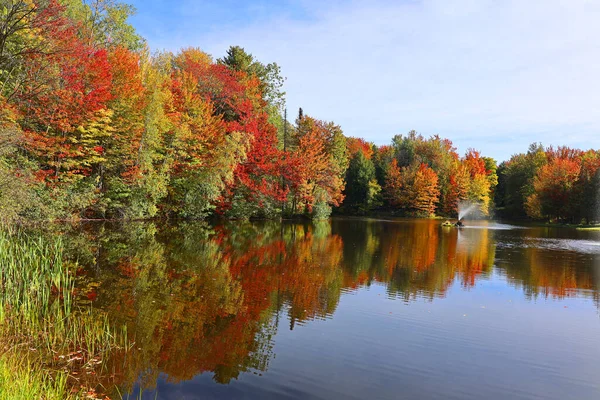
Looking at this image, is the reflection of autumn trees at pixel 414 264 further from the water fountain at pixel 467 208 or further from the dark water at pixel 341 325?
the water fountain at pixel 467 208

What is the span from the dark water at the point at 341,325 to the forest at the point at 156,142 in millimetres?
5982

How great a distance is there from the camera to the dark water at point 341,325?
20.2ft

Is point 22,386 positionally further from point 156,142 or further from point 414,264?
point 156,142

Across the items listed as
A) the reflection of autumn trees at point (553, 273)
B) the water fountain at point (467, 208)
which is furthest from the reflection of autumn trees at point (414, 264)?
the water fountain at point (467, 208)

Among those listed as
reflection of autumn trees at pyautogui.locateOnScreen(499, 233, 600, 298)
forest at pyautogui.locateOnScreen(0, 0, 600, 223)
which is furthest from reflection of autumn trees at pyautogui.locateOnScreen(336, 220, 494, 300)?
forest at pyautogui.locateOnScreen(0, 0, 600, 223)

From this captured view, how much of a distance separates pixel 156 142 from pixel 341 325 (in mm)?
23497

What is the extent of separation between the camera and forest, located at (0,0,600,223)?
1725 centimetres

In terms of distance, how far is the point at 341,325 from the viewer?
29.2ft

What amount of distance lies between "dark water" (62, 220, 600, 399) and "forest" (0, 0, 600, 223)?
19.6 feet

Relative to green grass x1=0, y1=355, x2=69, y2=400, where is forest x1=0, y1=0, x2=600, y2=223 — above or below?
above

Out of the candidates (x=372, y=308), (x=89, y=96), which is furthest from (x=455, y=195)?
(x=372, y=308)

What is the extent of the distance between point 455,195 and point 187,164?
45333 millimetres

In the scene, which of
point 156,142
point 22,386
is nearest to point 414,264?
point 22,386

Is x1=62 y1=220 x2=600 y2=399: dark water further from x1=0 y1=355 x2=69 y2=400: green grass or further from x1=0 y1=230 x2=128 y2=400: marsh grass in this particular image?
x1=0 y1=355 x2=69 y2=400: green grass
